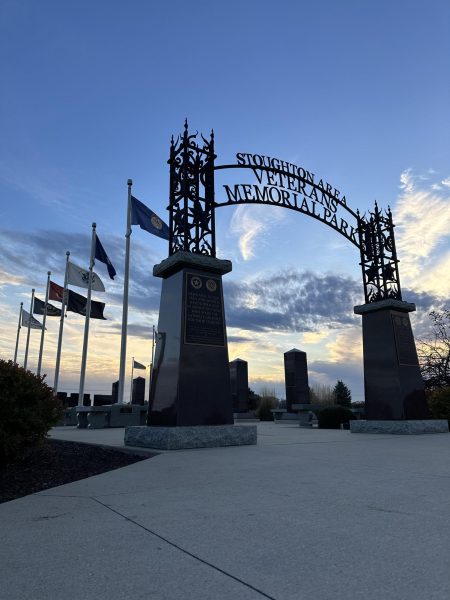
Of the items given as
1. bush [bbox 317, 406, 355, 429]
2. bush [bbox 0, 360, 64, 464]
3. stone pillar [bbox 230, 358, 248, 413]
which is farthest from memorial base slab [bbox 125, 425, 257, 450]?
stone pillar [bbox 230, 358, 248, 413]

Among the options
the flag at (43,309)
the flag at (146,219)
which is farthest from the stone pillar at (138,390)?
the flag at (146,219)

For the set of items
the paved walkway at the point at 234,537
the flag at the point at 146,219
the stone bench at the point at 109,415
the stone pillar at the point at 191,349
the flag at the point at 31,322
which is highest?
the flag at the point at 146,219

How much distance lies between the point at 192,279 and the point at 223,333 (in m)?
1.32

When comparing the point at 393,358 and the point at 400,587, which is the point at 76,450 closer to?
the point at 400,587

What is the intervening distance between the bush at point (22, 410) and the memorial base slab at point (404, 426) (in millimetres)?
8677

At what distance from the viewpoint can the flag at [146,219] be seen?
18.0 meters

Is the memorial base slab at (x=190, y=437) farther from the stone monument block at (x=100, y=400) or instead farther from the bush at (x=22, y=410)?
the stone monument block at (x=100, y=400)

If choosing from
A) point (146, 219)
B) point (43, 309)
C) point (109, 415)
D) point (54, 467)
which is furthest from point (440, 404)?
point (43, 309)

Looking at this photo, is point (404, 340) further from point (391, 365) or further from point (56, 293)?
point (56, 293)

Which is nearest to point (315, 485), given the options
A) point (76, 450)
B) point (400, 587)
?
point (400, 587)

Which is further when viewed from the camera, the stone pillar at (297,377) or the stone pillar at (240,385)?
the stone pillar at (240,385)

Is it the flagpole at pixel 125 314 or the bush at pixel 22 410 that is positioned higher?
the flagpole at pixel 125 314

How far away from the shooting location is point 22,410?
259 inches

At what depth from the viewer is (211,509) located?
3.69 meters
